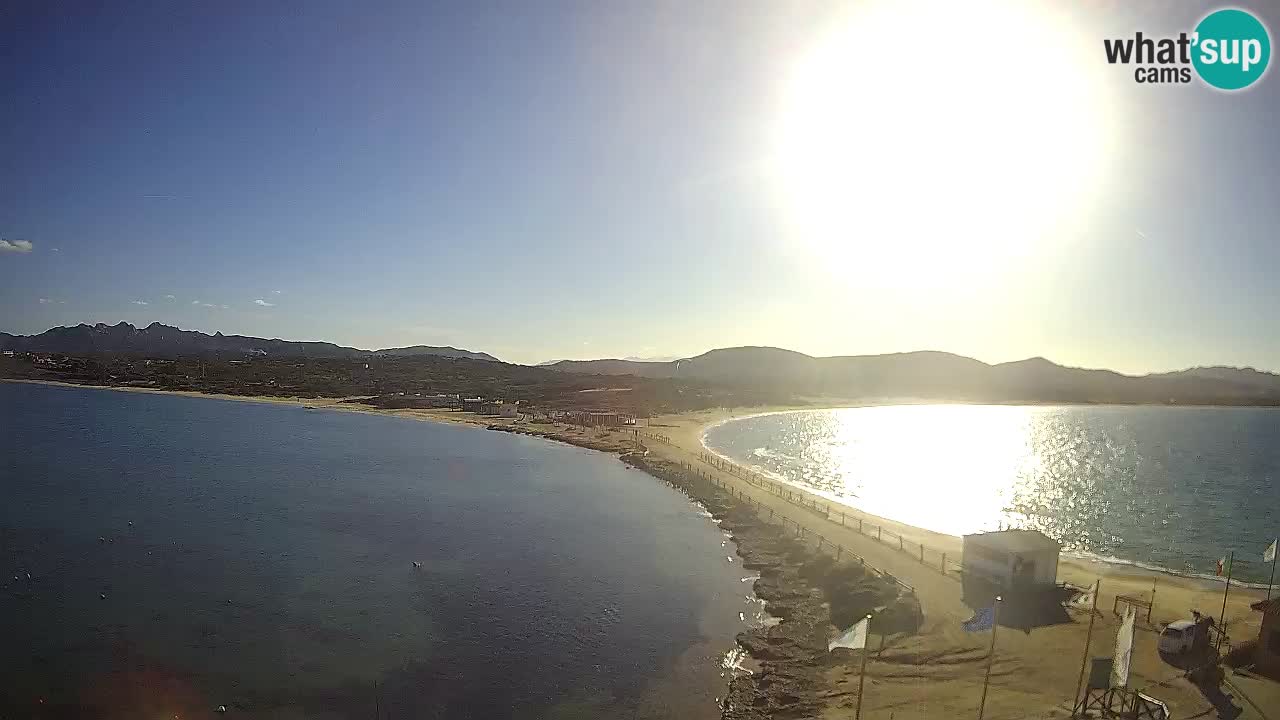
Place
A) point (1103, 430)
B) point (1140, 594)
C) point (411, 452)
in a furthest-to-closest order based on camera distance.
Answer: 1. point (1103, 430)
2. point (411, 452)
3. point (1140, 594)

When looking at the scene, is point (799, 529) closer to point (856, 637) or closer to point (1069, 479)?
point (856, 637)

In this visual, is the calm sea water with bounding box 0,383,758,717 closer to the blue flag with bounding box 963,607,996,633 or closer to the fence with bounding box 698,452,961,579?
the blue flag with bounding box 963,607,996,633

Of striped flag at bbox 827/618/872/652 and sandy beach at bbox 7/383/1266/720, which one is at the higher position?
striped flag at bbox 827/618/872/652

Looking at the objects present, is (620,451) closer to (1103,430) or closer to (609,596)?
(609,596)

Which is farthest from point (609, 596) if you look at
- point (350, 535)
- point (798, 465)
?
point (798, 465)

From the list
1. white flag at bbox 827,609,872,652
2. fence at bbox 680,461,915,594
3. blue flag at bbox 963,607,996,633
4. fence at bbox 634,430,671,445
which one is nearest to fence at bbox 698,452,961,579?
fence at bbox 680,461,915,594

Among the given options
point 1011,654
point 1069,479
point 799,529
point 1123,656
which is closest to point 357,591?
point 799,529
